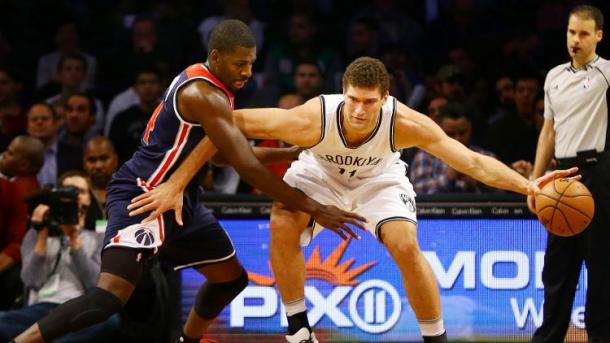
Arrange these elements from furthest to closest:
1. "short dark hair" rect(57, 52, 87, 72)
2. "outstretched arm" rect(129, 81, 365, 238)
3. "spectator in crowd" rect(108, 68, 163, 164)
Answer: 1. "short dark hair" rect(57, 52, 87, 72)
2. "spectator in crowd" rect(108, 68, 163, 164)
3. "outstretched arm" rect(129, 81, 365, 238)

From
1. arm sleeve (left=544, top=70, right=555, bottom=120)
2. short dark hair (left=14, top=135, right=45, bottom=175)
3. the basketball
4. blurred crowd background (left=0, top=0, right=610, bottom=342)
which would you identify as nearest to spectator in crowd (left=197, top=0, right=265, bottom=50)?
blurred crowd background (left=0, top=0, right=610, bottom=342)

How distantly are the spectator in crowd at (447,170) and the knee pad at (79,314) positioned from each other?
316 cm

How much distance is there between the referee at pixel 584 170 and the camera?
6656 millimetres

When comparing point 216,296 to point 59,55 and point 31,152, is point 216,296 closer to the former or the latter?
point 31,152

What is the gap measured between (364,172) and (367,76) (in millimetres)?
655

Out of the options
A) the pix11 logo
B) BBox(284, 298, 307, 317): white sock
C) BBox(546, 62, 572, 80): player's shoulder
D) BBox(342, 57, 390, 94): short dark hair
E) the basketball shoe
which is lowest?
the pix11 logo

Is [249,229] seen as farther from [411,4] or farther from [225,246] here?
[411,4]

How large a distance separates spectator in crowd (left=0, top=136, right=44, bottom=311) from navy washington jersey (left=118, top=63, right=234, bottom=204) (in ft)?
7.13

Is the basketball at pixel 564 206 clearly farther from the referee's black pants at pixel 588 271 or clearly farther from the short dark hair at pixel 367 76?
the short dark hair at pixel 367 76

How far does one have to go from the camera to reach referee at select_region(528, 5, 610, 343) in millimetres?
6656

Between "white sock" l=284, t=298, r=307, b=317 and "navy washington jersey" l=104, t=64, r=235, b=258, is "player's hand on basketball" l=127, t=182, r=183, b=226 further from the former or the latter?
"white sock" l=284, t=298, r=307, b=317

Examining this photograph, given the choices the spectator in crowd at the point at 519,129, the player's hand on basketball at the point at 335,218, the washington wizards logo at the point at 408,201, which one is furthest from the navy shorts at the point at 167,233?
the spectator in crowd at the point at 519,129

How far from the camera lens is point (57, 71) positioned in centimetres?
1039

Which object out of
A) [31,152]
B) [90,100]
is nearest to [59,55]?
[90,100]
